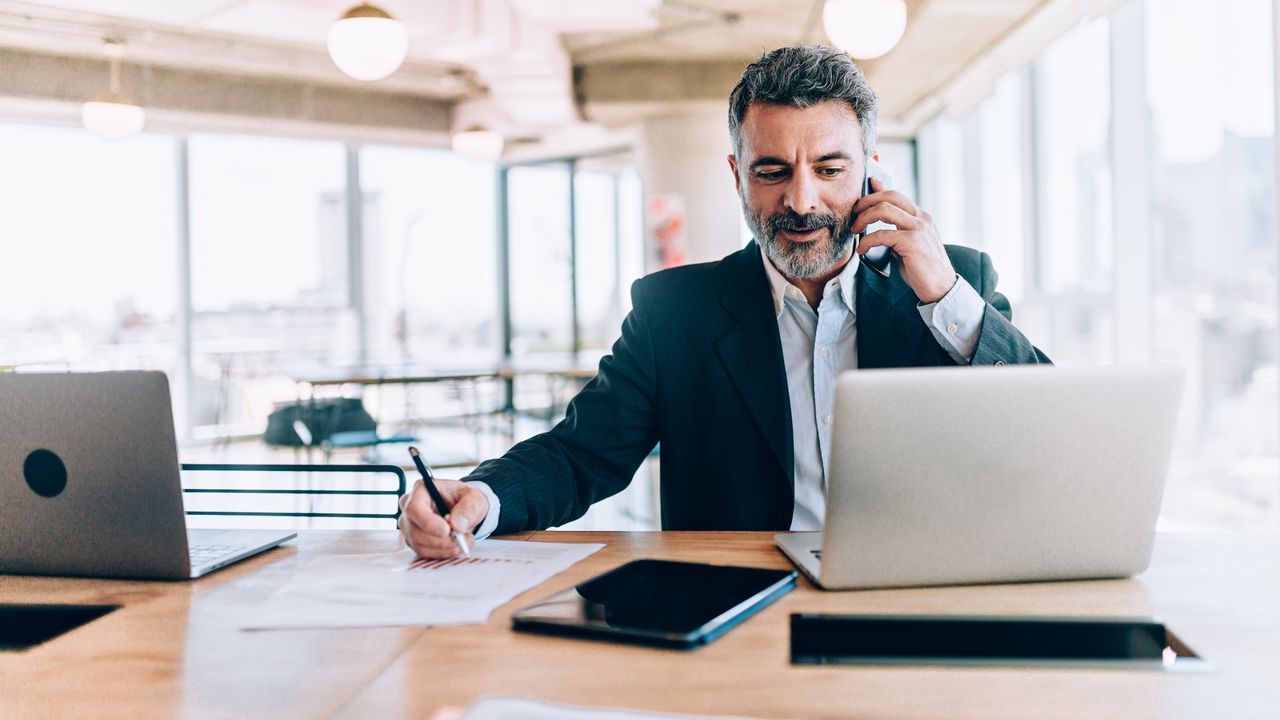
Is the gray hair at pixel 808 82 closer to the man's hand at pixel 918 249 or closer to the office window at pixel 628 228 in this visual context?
the man's hand at pixel 918 249

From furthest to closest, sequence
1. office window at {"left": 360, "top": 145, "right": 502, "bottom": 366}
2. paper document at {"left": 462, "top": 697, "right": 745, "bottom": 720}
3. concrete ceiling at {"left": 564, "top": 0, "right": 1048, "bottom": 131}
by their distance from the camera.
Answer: office window at {"left": 360, "top": 145, "right": 502, "bottom": 366}, concrete ceiling at {"left": 564, "top": 0, "right": 1048, "bottom": 131}, paper document at {"left": 462, "top": 697, "right": 745, "bottom": 720}

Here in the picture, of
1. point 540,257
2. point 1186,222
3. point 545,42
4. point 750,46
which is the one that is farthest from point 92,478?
point 540,257

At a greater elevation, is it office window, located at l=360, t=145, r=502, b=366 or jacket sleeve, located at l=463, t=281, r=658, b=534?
office window, located at l=360, t=145, r=502, b=366

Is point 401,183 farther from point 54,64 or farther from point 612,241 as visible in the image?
point 54,64

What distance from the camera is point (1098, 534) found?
110 centimetres

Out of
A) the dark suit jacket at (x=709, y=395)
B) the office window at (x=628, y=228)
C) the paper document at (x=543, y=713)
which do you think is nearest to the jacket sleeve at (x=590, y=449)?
the dark suit jacket at (x=709, y=395)

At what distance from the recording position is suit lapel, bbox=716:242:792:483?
5.69ft

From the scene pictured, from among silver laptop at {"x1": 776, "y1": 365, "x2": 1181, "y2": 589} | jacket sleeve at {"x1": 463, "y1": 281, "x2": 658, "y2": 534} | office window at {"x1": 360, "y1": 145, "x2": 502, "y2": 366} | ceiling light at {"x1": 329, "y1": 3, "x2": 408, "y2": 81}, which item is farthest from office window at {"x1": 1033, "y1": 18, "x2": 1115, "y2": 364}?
office window at {"x1": 360, "y1": 145, "x2": 502, "y2": 366}

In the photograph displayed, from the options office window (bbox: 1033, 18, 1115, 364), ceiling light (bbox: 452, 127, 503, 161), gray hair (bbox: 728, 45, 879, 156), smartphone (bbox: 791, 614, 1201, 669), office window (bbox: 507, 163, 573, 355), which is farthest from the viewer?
office window (bbox: 507, 163, 573, 355)

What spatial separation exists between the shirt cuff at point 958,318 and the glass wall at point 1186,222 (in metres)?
2.35

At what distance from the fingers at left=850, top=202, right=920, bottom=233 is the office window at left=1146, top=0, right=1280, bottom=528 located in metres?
2.71

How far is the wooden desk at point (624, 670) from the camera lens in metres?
0.81

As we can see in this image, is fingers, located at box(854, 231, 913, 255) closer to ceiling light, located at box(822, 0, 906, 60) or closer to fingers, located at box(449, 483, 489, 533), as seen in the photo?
fingers, located at box(449, 483, 489, 533)

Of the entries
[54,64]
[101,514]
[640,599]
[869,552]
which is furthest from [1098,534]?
[54,64]
